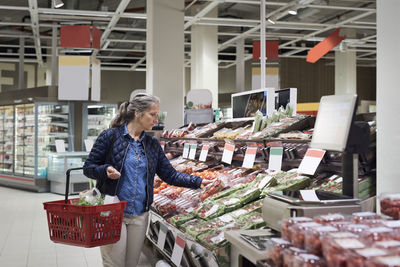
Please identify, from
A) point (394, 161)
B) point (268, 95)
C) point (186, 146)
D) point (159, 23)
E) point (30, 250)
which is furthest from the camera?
point (159, 23)

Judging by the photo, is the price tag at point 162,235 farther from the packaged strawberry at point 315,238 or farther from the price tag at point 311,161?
the packaged strawberry at point 315,238

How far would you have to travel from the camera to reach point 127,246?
121 inches

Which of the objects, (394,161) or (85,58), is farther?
(85,58)

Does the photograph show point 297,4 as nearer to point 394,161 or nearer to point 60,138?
point 60,138

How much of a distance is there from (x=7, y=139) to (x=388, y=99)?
12.1 m

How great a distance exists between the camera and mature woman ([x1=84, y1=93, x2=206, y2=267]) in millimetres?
2998

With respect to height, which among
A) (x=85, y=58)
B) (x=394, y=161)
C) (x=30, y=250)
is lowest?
(x=30, y=250)

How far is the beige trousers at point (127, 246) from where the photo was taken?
9.71ft

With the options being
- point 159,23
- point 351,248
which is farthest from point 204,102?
point 351,248

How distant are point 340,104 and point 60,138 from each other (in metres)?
10.2

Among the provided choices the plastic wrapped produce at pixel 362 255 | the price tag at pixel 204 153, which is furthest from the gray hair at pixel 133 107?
the plastic wrapped produce at pixel 362 255

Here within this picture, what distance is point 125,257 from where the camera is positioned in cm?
306

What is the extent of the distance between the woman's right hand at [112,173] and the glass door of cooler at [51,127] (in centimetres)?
862

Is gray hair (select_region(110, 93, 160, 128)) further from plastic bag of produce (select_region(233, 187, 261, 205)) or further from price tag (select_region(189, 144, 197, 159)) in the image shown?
price tag (select_region(189, 144, 197, 159))
